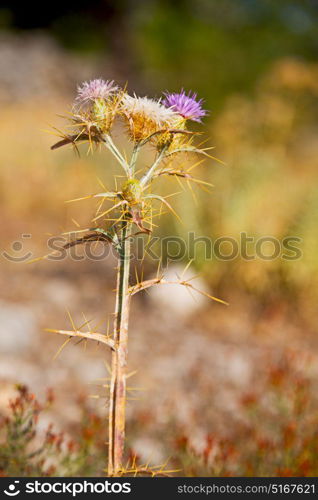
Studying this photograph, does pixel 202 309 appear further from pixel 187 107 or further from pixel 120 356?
pixel 187 107

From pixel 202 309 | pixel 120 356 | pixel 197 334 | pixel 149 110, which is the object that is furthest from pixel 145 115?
pixel 202 309

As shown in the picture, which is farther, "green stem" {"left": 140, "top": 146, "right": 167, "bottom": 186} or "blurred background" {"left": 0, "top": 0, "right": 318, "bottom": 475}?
"blurred background" {"left": 0, "top": 0, "right": 318, "bottom": 475}

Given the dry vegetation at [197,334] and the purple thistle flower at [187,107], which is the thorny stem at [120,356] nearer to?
the purple thistle flower at [187,107]

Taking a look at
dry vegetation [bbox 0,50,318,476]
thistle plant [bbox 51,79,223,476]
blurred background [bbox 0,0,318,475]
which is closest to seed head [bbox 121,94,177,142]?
thistle plant [bbox 51,79,223,476]

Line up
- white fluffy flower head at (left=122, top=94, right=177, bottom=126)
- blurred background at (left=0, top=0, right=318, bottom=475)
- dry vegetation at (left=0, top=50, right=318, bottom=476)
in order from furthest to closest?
blurred background at (left=0, top=0, right=318, bottom=475) < dry vegetation at (left=0, top=50, right=318, bottom=476) < white fluffy flower head at (left=122, top=94, right=177, bottom=126)

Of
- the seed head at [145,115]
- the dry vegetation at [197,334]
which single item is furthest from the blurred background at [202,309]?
the seed head at [145,115]

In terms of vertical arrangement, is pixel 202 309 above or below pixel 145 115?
above

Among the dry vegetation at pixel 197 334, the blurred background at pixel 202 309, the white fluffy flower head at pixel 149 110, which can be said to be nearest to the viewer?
the white fluffy flower head at pixel 149 110

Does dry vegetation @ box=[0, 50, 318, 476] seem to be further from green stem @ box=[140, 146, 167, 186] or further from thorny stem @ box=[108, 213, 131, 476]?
green stem @ box=[140, 146, 167, 186]
